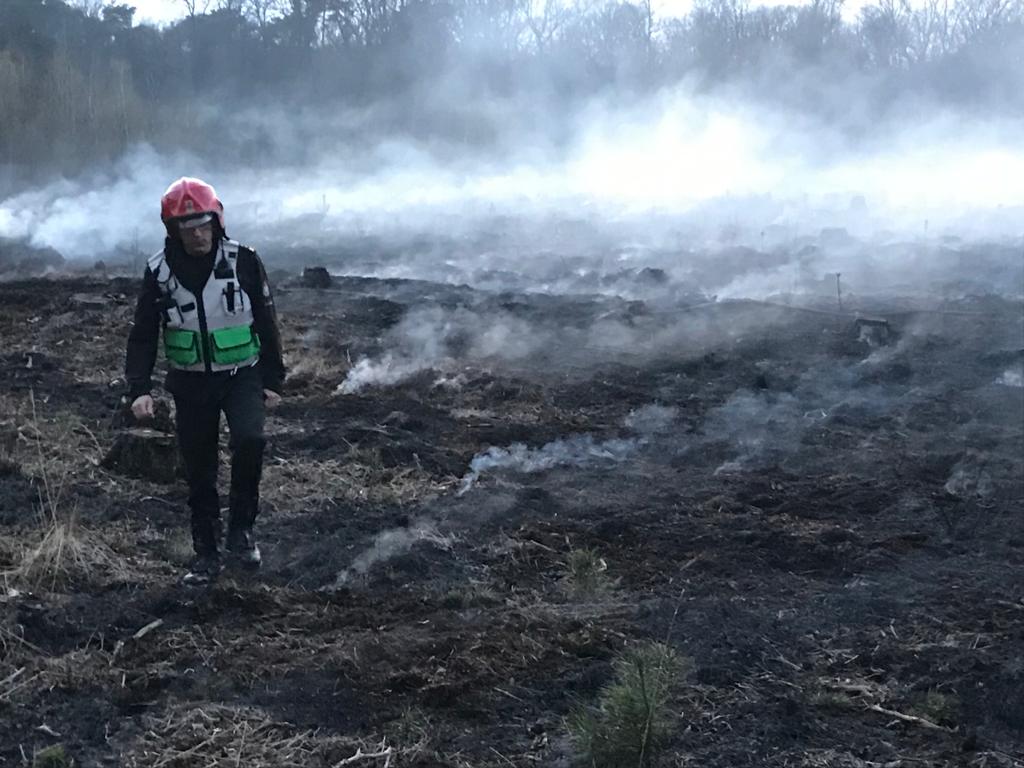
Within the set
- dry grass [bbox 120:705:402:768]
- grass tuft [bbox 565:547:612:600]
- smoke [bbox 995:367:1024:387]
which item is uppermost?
dry grass [bbox 120:705:402:768]

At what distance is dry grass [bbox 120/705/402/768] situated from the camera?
389 cm

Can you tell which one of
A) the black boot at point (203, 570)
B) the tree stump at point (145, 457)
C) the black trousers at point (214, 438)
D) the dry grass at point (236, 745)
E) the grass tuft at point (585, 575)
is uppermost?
the black trousers at point (214, 438)

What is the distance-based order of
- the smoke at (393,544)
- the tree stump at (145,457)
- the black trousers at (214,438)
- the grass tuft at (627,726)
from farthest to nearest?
the tree stump at (145,457)
the smoke at (393,544)
the black trousers at (214,438)
the grass tuft at (627,726)

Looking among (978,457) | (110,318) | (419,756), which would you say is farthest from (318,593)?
(110,318)

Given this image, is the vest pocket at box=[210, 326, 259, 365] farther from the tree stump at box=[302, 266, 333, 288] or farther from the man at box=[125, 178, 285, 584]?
the tree stump at box=[302, 266, 333, 288]

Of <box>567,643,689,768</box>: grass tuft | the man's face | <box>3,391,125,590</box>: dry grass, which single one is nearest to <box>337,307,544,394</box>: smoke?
<box>3,391,125,590</box>: dry grass

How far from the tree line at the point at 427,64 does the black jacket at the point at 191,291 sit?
1156 inches

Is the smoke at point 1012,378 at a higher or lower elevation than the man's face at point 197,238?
lower

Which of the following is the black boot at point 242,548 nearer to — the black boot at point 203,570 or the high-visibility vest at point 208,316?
the black boot at point 203,570

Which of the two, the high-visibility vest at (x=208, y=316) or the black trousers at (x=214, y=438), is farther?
the black trousers at (x=214, y=438)

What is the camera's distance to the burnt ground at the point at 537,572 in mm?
4152

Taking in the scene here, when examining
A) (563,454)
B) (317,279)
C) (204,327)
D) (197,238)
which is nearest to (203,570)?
(204,327)

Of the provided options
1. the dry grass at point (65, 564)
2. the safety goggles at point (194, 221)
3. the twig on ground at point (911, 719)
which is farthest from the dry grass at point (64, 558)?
the twig on ground at point (911, 719)

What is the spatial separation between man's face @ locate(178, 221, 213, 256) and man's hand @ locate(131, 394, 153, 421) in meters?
0.71
